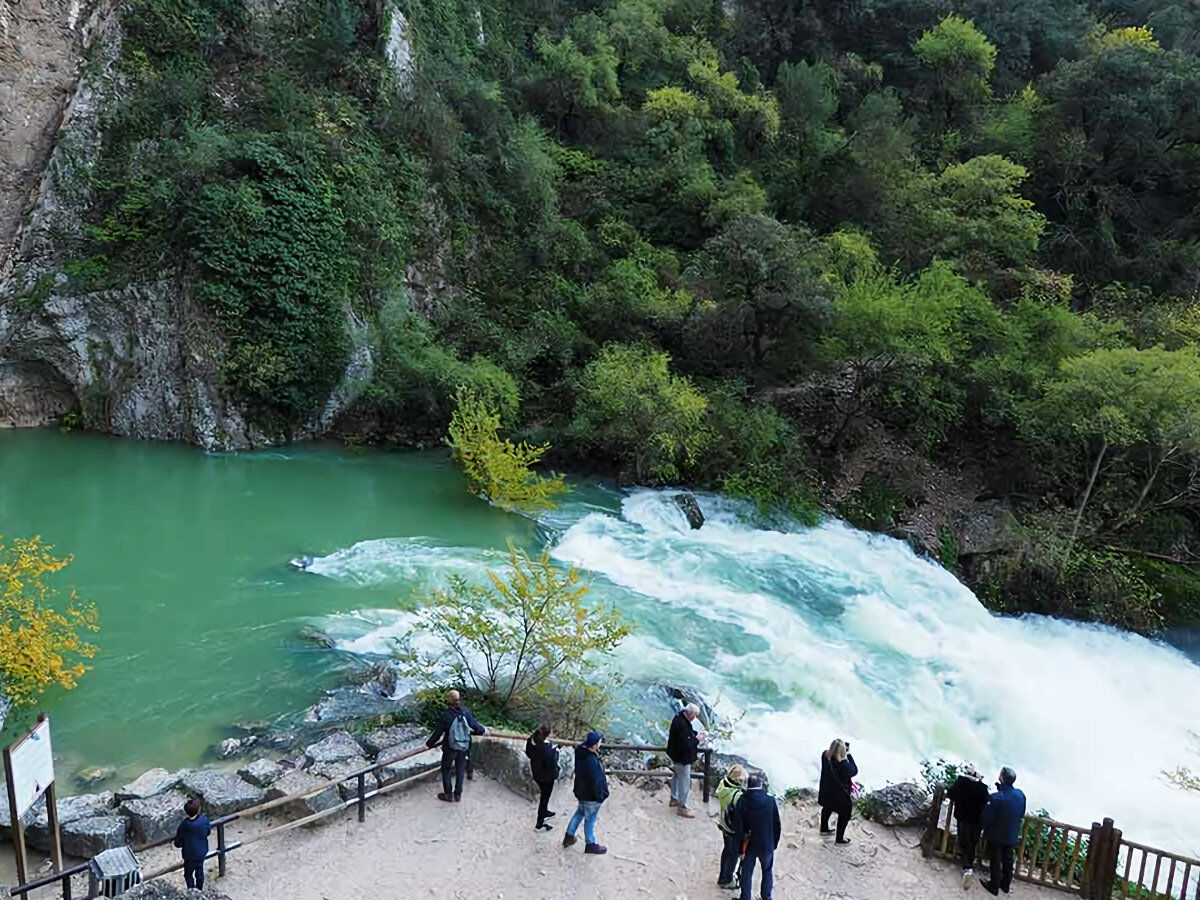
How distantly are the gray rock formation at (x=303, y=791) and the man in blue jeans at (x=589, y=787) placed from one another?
8.05ft

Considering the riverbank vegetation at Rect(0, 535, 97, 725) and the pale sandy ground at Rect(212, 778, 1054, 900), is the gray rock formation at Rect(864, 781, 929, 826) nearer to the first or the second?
the pale sandy ground at Rect(212, 778, 1054, 900)

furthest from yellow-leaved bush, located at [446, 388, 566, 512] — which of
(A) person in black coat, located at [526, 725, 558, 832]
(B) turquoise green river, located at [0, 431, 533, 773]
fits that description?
(A) person in black coat, located at [526, 725, 558, 832]

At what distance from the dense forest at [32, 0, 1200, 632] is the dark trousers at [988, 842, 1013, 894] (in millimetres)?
10496

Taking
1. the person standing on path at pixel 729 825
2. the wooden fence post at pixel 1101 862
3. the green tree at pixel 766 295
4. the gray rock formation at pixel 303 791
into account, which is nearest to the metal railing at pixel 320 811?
the gray rock formation at pixel 303 791

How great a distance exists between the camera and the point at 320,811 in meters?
7.96

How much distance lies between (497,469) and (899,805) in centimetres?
1130

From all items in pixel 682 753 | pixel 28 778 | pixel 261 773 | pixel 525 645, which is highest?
pixel 525 645

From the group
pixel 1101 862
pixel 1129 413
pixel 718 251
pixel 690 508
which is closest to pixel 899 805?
pixel 1101 862

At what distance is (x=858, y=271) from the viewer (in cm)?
2202

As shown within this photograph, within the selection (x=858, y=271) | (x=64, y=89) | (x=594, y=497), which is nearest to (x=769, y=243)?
(x=858, y=271)

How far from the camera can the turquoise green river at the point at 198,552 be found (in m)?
10.4

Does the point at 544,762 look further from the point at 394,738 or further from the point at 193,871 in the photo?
the point at 193,871

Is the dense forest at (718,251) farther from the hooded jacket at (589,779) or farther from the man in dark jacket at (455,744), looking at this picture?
the hooded jacket at (589,779)

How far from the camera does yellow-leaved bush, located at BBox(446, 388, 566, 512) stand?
58.6ft
